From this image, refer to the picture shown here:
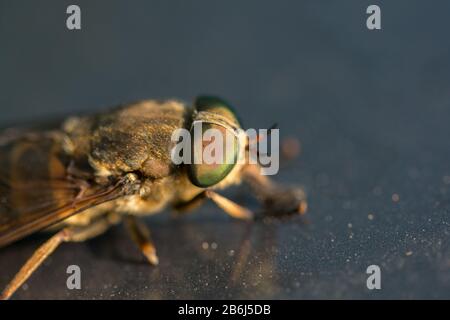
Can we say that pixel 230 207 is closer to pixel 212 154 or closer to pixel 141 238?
pixel 212 154

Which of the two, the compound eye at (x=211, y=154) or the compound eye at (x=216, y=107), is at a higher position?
the compound eye at (x=216, y=107)

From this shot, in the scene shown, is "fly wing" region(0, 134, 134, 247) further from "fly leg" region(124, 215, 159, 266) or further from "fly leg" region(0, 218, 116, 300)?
"fly leg" region(124, 215, 159, 266)

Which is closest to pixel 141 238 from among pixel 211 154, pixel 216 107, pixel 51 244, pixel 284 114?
pixel 51 244

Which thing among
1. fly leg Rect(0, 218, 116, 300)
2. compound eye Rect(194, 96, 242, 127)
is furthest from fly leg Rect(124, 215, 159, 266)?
compound eye Rect(194, 96, 242, 127)

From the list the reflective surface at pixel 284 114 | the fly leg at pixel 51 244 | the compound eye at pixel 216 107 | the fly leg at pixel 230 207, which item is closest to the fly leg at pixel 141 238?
the reflective surface at pixel 284 114

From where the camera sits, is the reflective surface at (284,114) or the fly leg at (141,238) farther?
the fly leg at (141,238)

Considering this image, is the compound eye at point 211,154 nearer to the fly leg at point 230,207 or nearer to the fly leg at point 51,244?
the fly leg at point 230,207
